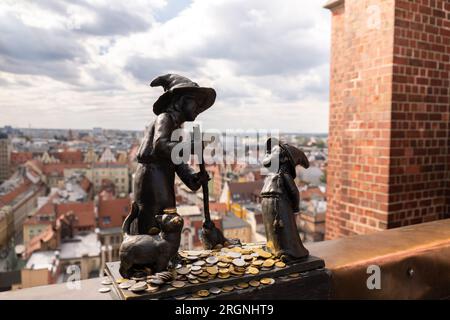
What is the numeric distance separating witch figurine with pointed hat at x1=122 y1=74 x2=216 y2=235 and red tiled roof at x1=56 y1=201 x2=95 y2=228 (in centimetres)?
2005

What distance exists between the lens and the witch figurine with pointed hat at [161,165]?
127 cm

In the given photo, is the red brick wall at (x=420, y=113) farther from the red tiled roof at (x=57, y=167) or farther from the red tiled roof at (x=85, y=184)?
the red tiled roof at (x=57, y=167)

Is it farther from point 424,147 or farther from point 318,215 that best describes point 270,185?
point 318,215

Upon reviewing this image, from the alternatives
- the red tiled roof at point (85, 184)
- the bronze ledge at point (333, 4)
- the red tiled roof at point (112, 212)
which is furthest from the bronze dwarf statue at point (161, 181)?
the red tiled roof at point (85, 184)

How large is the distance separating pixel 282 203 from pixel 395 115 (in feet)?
5.43

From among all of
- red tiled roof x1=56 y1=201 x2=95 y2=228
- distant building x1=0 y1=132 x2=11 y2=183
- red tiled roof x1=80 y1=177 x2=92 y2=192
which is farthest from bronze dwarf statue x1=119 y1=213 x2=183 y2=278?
distant building x1=0 y1=132 x2=11 y2=183

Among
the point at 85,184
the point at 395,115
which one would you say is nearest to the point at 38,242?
the point at 85,184

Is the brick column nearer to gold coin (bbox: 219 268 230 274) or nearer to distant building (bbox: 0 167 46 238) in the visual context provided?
gold coin (bbox: 219 268 230 274)

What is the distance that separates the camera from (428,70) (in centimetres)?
284

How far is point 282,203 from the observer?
1.44 meters

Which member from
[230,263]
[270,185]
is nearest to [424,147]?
[270,185]

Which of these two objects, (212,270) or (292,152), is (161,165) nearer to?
(212,270)

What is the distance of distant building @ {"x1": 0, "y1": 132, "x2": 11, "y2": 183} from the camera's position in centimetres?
2882
